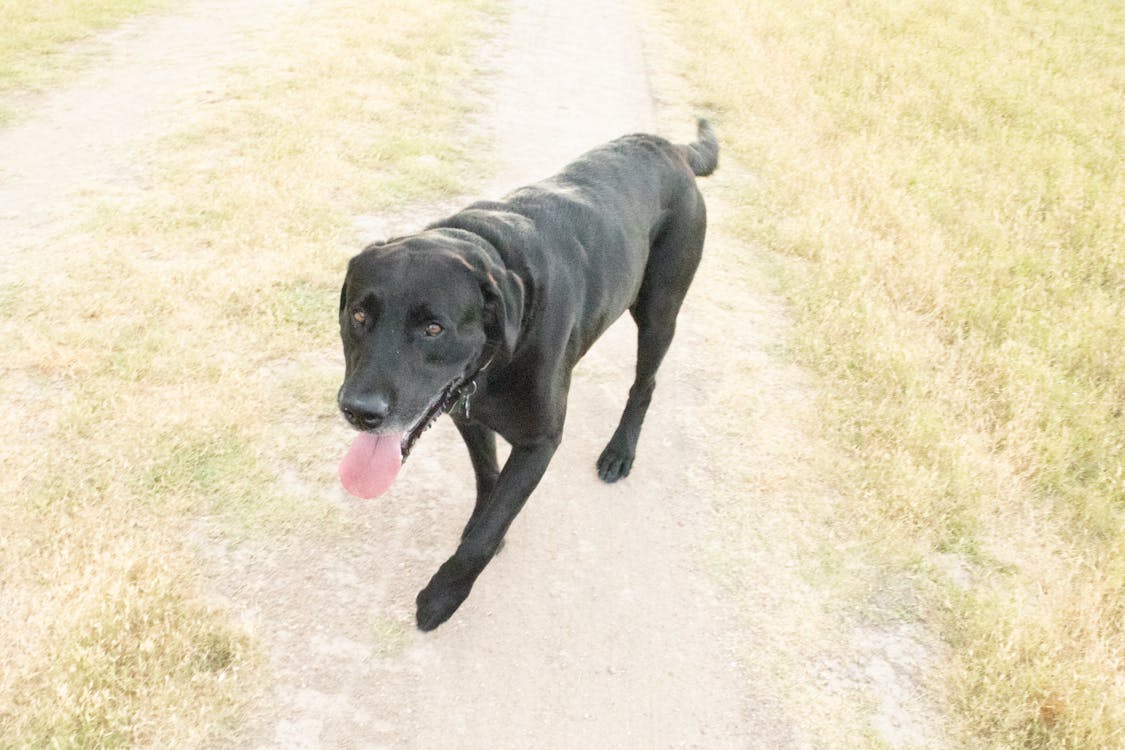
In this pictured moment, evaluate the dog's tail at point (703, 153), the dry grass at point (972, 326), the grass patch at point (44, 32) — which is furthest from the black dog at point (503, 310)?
the grass patch at point (44, 32)

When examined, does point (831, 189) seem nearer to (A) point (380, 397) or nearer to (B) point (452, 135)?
(B) point (452, 135)

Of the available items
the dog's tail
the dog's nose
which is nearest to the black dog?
the dog's nose

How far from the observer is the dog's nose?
8.52 ft

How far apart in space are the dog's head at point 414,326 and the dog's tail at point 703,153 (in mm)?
1999

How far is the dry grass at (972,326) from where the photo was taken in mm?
3285

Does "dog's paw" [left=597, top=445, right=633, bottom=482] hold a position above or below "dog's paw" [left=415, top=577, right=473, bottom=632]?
below

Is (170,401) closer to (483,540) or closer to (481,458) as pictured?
(481,458)

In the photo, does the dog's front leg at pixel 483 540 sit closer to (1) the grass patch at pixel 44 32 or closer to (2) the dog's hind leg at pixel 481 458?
(2) the dog's hind leg at pixel 481 458

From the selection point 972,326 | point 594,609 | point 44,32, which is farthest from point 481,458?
point 44,32

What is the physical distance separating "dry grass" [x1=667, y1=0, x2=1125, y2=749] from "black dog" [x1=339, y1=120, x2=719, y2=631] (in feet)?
5.18

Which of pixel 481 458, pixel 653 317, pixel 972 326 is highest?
pixel 653 317

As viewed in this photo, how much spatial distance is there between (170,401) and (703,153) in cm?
295

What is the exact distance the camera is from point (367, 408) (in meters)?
2.59

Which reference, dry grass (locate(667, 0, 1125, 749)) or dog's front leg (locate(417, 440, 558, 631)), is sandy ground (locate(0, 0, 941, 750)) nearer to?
dog's front leg (locate(417, 440, 558, 631))
